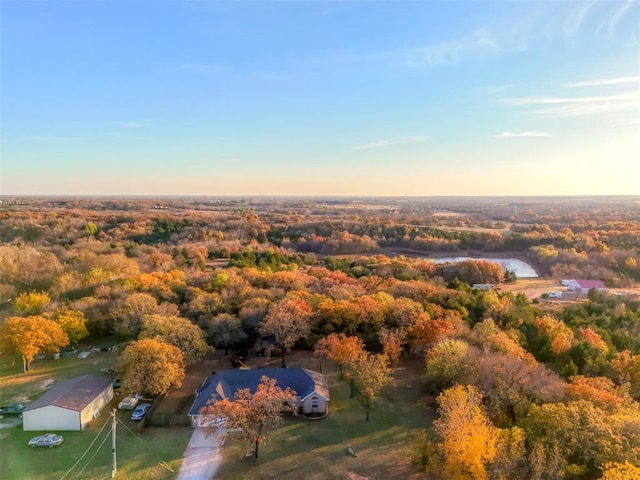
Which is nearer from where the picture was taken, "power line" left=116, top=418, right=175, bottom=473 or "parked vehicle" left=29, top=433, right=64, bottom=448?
"power line" left=116, top=418, right=175, bottom=473

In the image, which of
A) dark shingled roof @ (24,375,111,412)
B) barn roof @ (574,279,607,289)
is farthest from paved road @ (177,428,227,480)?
barn roof @ (574,279,607,289)

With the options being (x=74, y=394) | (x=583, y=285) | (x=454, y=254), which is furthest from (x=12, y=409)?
(x=454, y=254)

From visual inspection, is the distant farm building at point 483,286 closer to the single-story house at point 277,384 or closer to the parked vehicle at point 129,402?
the single-story house at point 277,384

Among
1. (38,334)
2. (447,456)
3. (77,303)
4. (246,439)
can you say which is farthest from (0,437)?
(447,456)

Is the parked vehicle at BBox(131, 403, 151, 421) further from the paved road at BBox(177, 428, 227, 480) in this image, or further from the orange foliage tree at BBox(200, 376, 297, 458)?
the orange foliage tree at BBox(200, 376, 297, 458)

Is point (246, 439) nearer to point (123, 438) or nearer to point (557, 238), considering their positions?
point (123, 438)

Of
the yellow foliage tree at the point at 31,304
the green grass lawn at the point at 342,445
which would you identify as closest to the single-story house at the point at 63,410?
the green grass lawn at the point at 342,445
